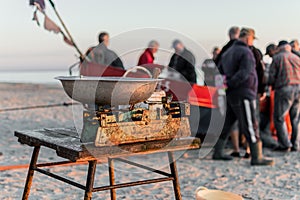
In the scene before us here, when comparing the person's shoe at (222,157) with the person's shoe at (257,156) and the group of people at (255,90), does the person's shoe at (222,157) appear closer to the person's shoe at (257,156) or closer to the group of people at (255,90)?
the group of people at (255,90)

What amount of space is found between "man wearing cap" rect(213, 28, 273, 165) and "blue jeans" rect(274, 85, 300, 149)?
3.96 ft

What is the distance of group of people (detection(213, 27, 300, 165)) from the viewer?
6938 mm

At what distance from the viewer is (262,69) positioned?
7.59 meters

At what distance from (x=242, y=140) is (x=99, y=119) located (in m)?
5.67

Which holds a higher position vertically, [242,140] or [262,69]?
[262,69]

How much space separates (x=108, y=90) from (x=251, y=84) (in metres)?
4.32

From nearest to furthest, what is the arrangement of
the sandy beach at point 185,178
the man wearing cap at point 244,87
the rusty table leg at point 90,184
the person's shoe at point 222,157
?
1. the rusty table leg at point 90,184
2. the sandy beach at point 185,178
3. the man wearing cap at point 244,87
4. the person's shoe at point 222,157

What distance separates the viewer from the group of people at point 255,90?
273 inches

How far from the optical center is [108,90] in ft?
9.82

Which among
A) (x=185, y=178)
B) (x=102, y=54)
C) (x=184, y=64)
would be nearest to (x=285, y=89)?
(x=184, y=64)

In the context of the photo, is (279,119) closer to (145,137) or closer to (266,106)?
(266,106)

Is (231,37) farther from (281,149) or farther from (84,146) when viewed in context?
(84,146)

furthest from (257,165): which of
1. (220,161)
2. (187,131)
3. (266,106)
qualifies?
(187,131)

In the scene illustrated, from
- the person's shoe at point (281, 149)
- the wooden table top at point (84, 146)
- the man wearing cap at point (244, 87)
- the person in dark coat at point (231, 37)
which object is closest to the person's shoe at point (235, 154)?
the man wearing cap at point (244, 87)
